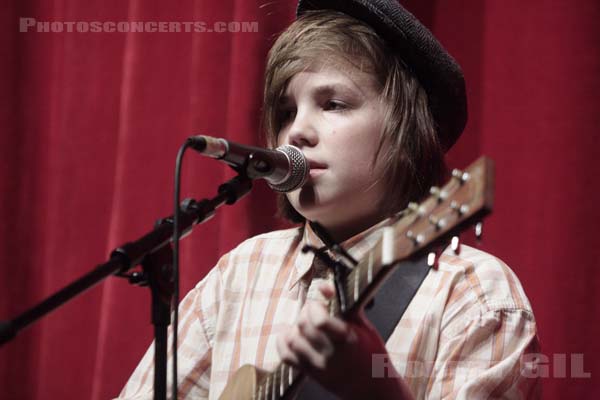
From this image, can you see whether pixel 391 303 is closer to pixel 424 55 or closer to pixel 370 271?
pixel 370 271

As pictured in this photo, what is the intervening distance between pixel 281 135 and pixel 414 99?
22cm

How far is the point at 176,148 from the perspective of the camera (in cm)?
163

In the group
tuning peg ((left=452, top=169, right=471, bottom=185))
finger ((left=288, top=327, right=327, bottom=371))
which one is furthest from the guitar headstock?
finger ((left=288, top=327, right=327, bottom=371))

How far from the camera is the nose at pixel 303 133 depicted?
1.07 metres

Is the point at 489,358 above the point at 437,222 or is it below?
below

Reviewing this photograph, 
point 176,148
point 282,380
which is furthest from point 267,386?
point 176,148

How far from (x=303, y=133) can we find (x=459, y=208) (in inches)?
16.3

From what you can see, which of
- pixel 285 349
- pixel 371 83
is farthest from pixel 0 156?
pixel 285 349

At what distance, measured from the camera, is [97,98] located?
5.63 feet

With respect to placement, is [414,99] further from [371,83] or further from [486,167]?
[486,167]

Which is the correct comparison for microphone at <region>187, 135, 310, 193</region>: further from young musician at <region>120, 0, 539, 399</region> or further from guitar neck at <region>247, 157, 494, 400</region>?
guitar neck at <region>247, 157, 494, 400</region>

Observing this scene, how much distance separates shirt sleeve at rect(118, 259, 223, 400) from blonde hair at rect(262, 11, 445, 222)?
1.06ft

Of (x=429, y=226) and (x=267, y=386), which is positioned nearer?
(x=429, y=226)

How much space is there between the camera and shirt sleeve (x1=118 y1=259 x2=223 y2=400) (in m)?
1.23
